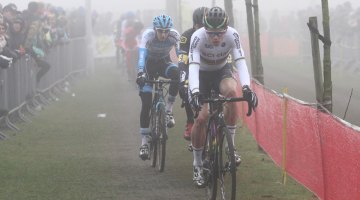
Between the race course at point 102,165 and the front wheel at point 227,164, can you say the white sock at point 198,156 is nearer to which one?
the race course at point 102,165

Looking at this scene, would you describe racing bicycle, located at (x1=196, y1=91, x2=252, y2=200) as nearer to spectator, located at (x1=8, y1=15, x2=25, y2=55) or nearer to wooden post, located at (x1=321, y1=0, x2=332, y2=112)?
wooden post, located at (x1=321, y1=0, x2=332, y2=112)

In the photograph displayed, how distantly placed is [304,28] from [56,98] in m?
18.8

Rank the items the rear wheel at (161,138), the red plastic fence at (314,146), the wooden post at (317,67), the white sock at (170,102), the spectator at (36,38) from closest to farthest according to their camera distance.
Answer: the red plastic fence at (314,146) < the wooden post at (317,67) < the rear wheel at (161,138) < the white sock at (170,102) < the spectator at (36,38)

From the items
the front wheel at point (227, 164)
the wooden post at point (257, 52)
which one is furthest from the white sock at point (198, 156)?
the wooden post at point (257, 52)

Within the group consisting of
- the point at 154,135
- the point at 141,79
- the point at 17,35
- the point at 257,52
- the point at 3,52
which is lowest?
the point at 154,135

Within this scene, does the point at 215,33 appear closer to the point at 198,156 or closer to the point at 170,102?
the point at 198,156

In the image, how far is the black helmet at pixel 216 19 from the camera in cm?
894

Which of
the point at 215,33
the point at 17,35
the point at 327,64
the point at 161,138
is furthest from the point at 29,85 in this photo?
the point at 327,64

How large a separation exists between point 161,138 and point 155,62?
1315 mm

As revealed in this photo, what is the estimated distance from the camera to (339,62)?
1293 inches

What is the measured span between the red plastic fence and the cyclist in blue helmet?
1398 millimetres

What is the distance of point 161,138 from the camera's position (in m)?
11.1

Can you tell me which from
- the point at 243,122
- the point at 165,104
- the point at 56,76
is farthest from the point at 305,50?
the point at 165,104

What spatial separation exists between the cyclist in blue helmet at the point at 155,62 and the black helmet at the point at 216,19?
224 cm
